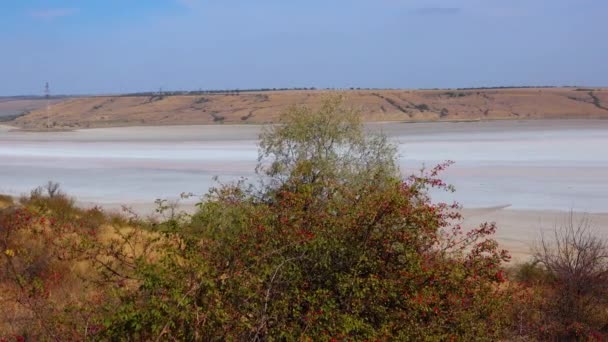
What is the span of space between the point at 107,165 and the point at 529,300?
33.5 metres

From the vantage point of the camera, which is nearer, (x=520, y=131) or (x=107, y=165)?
(x=107, y=165)

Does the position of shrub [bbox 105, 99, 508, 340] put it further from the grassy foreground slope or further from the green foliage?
the grassy foreground slope

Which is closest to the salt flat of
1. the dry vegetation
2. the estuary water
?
the estuary water

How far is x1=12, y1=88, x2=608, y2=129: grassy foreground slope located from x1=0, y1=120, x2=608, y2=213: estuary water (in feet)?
116

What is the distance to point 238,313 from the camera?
5.05 metres

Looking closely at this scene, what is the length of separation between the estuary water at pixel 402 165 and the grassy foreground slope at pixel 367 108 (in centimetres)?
3539

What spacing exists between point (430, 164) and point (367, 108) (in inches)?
2156

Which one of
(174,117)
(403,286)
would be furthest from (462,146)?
(174,117)

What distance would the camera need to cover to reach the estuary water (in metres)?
27.2

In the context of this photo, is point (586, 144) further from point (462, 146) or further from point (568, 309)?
point (568, 309)

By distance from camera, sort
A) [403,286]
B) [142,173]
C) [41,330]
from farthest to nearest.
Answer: [142,173]
[41,330]
[403,286]

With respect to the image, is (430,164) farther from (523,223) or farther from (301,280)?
(301,280)

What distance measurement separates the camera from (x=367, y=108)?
295 feet

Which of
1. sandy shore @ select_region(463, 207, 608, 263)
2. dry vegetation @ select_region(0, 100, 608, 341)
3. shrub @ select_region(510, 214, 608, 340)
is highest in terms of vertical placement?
dry vegetation @ select_region(0, 100, 608, 341)
